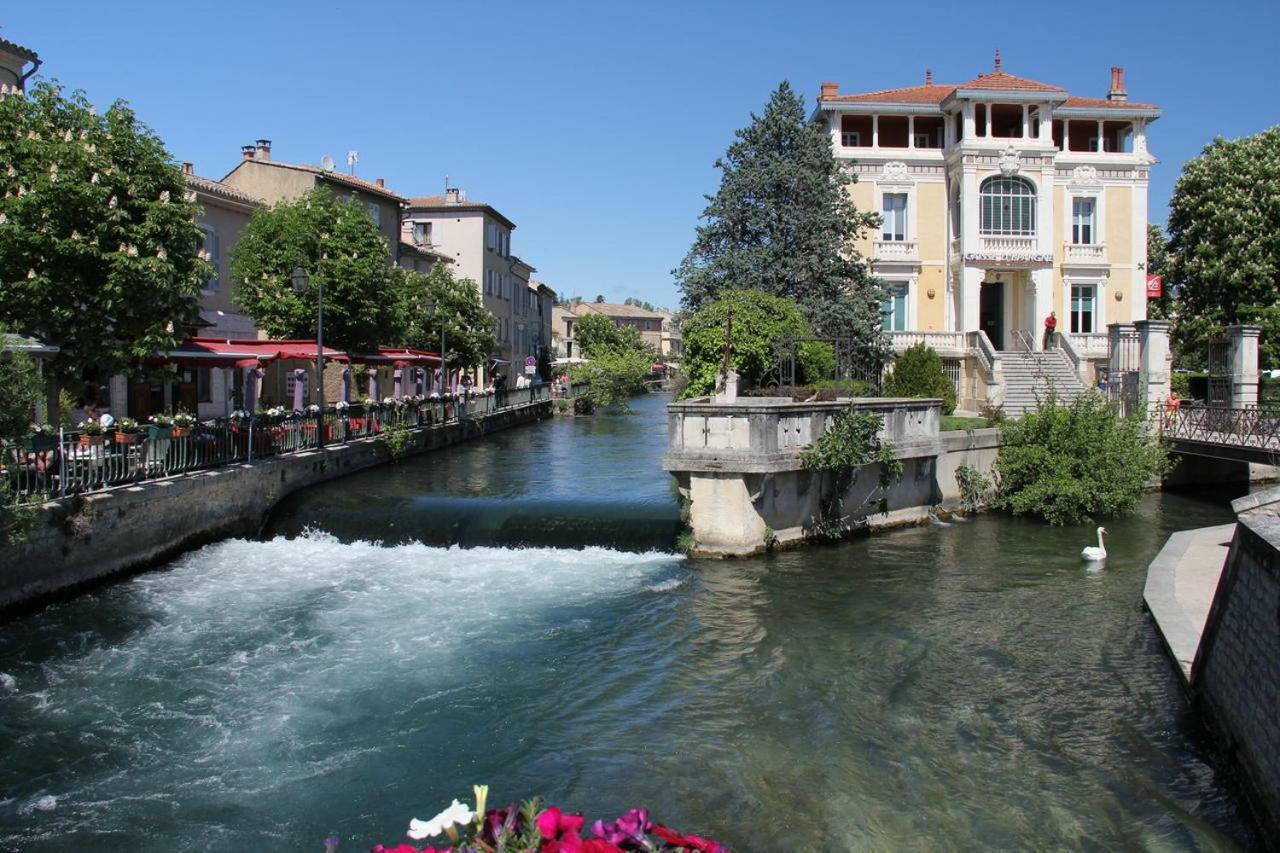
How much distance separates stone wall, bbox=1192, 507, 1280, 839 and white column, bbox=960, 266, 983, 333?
2798cm

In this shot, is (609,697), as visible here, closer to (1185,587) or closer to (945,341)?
(1185,587)

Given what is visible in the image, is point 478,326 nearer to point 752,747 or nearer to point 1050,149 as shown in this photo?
point 1050,149

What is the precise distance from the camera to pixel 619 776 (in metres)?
9.05

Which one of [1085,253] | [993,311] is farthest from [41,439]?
[1085,253]

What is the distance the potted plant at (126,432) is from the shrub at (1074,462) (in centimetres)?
1787

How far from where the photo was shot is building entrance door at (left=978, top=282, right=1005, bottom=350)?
40094 millimetres

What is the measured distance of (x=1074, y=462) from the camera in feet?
73.4

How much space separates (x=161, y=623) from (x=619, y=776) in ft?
26.1

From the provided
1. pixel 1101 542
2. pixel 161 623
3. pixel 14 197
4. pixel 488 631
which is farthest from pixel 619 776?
pixel 14 197

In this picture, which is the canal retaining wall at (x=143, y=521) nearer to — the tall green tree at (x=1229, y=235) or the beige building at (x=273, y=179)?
the beige building at (x=273, y=179)

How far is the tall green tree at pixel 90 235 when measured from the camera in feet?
57.8

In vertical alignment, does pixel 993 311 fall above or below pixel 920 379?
above

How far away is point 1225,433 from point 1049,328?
1377 centimetres

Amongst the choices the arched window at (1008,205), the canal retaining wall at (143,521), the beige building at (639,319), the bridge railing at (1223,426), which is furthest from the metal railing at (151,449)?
the beige building at (639,319)
